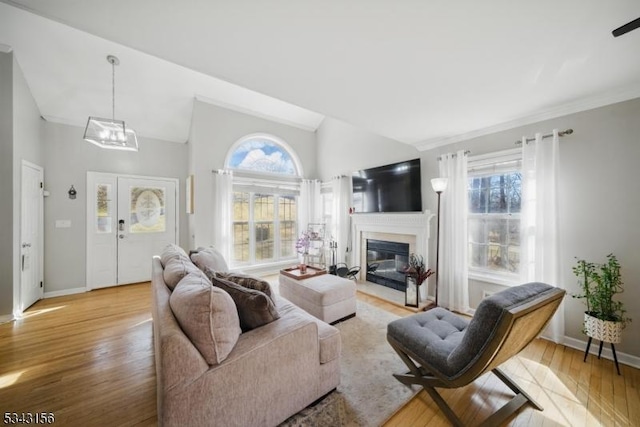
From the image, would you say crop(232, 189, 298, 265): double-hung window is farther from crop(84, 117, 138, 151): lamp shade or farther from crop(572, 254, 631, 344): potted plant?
crop(572, 254, 631, 344): potted plant

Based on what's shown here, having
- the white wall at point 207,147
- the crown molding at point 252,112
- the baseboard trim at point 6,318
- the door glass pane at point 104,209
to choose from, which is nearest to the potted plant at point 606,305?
the white wall at point 207,147

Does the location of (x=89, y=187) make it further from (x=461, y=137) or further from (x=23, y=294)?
(x=461, y=137)

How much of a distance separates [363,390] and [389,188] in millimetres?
2893

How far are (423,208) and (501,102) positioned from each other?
161 centimetres

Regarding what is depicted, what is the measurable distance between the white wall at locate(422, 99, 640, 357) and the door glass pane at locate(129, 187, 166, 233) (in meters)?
5.91

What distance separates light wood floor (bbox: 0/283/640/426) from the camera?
59.2 inches

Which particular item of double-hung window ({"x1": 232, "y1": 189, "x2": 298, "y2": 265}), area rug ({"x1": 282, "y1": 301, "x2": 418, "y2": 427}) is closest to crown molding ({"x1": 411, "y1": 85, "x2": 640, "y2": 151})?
area rug ({"x1": 282, "y1": 301, "x2": 418, "y2": 427})

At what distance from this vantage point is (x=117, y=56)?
303 centimetres

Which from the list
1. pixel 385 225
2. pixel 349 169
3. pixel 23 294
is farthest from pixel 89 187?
pixel 385 225

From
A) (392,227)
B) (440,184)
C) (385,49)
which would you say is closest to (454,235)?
(440,184)

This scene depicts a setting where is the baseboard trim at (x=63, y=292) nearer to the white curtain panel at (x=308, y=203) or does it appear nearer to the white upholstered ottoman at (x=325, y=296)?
the white upholstered ottoman at (x=325, y=296)

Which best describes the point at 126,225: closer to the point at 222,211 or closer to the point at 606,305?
the point at 222,211

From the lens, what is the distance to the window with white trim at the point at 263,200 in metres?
4.60

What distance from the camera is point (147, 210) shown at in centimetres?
440
